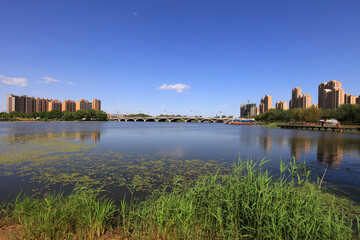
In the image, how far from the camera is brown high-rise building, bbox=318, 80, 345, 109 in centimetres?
14288

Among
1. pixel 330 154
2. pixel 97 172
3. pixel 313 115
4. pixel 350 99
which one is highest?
pixel 350 99

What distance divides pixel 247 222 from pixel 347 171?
14.7 m

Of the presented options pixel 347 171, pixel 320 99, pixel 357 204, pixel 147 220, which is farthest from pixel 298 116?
pixel 147 220

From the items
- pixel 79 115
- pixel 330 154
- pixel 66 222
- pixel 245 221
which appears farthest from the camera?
pixel 79 115

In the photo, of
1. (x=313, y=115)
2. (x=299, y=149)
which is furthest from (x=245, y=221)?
(x=313, y=115)

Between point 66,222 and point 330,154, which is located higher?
point 66,222

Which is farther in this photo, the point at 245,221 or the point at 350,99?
the point at 350,99

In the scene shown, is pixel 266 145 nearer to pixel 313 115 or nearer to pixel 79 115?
pixel 313 115

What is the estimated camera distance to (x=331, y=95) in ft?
495

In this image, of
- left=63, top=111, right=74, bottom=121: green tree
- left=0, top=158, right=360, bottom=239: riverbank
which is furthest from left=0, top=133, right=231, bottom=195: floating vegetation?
left=63, top=111, right=74, bottom=121: green tree

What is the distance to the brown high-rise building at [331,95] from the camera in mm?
142875

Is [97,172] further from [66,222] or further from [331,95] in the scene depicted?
[331,95]

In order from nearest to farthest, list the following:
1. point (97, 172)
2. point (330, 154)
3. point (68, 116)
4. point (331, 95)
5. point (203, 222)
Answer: point (203, 222) → point (97, 172) → point (330, 154) → point (331, 95) → point (68, 116)

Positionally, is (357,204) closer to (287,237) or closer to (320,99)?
(287,237)
